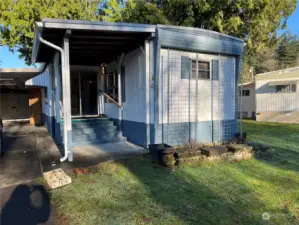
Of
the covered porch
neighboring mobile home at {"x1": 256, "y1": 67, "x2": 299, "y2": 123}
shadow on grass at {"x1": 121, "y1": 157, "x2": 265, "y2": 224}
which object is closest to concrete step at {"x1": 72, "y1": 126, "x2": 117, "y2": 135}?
the covered porch

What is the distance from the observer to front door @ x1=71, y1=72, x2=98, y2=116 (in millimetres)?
10027

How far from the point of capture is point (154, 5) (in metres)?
13.3

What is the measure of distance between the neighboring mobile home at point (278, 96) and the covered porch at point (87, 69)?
12.0 metres

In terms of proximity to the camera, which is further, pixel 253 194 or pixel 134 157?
pixel 134 157

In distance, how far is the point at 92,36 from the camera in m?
6.00

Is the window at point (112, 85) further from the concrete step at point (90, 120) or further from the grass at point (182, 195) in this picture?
the grass at point (182, 195)

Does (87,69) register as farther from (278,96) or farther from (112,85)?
(278,96)

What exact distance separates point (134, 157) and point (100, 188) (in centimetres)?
192

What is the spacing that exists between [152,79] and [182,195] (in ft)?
11.4

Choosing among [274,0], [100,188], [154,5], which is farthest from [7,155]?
[274,0]

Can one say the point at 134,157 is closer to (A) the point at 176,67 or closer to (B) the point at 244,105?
(A) the point at 176,67

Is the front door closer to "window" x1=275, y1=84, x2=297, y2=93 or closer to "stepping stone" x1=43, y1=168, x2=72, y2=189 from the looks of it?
"stepping stone" x1=43, y1=168, x2=72, y2=189

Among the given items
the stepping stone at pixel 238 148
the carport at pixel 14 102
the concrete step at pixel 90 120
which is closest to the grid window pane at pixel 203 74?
the stepping stone at pixel 238 148

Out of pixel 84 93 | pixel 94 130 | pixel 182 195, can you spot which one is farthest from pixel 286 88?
pixel 182 195
